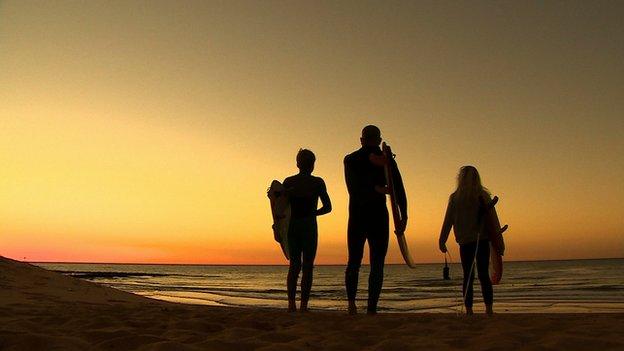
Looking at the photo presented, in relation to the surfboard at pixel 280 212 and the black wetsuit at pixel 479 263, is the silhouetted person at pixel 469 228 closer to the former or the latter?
the black wetsuit at pixel 479 263

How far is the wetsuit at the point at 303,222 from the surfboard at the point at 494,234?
2.06 m

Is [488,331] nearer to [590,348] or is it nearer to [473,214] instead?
[590,348]

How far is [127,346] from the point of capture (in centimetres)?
365

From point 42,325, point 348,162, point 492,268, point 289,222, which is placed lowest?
point 42,325

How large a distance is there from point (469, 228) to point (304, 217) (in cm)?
202

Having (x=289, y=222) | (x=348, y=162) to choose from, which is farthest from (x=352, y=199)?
(x=289, y=222)

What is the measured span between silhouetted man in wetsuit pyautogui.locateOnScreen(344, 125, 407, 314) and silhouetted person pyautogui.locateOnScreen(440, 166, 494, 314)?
79cm

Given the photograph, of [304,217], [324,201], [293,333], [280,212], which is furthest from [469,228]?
[293,333]

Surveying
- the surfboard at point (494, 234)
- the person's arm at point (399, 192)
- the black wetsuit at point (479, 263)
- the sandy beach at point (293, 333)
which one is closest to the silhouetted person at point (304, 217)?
the sandy beach at point (293, 333)

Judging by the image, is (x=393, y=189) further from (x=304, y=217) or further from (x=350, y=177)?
(x=304, y=217)

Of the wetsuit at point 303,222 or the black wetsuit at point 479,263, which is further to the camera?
the wetsuit at point 303,222

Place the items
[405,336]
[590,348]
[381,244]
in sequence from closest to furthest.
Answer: [590,348] < [405,336] < [381,244]

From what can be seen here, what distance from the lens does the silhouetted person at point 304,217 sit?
249 inches

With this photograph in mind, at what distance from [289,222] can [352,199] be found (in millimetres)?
959
